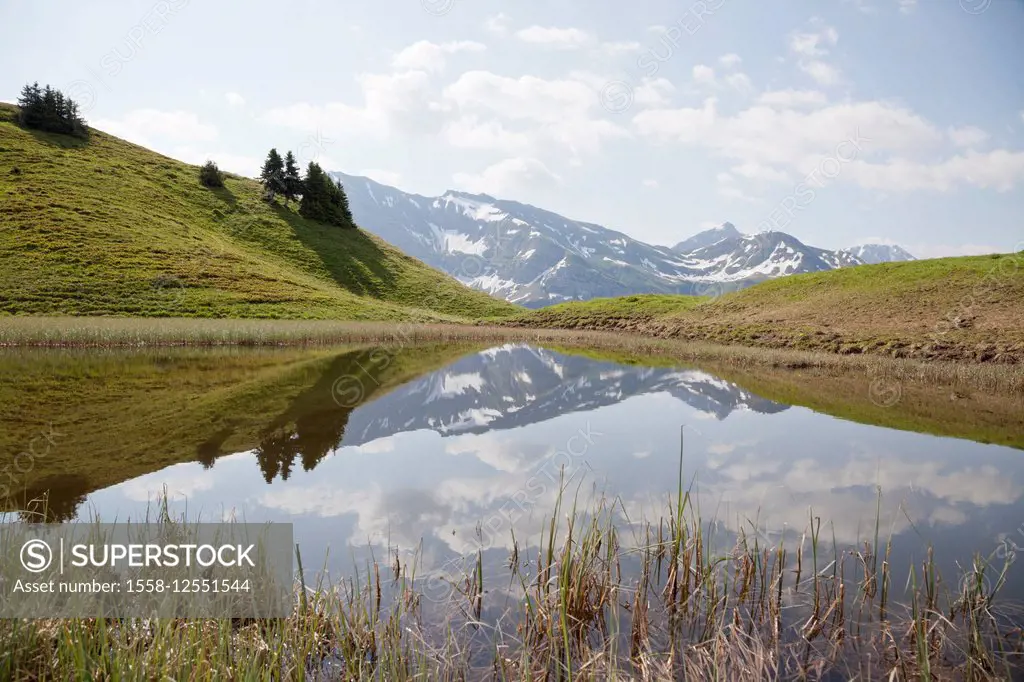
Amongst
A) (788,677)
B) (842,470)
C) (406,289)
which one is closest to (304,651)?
(788,677)

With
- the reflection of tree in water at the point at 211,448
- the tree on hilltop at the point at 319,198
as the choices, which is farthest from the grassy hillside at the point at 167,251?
the reflection of tree in water at the point at 211,448

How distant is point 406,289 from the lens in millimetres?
99938

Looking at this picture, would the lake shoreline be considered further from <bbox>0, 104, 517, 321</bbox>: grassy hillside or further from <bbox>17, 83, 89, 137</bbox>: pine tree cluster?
<bbox>17, 83, 89, 137</bbox>: pine tree cluster

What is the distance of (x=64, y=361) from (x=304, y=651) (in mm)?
32029

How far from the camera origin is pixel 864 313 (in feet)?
181

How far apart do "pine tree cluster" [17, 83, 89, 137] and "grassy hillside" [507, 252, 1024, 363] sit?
293 feet

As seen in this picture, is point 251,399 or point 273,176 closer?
point 251,399

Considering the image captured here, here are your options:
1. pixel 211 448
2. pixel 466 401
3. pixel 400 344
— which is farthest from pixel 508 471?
pixel 400 344

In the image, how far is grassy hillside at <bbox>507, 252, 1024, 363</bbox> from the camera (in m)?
41.0

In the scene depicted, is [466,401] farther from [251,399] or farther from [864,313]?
[864,313]

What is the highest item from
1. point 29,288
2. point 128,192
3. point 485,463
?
point 128,192

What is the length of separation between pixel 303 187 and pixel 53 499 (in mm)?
113362

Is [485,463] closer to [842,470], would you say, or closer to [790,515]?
[790,515]

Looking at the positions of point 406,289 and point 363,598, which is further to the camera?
point 406,289
